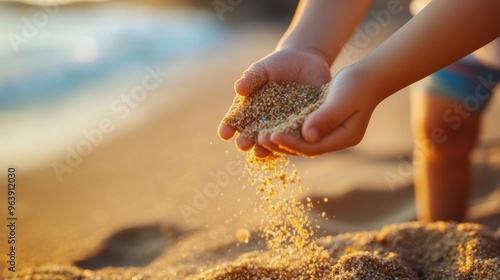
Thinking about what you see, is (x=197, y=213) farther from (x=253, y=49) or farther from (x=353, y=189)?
(x=253, y=49)

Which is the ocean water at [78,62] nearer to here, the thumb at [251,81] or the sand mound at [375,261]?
the sand mound at [375,261]

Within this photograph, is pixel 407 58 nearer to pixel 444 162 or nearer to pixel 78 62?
pixel 444 162

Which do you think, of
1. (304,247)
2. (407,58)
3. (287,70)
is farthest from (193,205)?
(407,58)

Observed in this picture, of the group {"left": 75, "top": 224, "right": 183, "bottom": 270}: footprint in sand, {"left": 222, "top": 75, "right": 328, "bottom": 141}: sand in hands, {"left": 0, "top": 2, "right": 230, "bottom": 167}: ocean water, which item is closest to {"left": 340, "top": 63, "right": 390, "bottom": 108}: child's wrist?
{"left": 222, "top": 75, "right": 328, "bottom": 141}: sand in hands

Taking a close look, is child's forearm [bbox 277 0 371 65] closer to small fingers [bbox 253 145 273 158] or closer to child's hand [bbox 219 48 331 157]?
child's hand [bbox 219 48 331 157]

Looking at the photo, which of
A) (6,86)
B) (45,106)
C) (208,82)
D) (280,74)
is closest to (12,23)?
(6,86)

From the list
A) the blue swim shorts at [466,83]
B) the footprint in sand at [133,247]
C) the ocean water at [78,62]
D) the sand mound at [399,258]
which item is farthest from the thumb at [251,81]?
the ocean water at [78,62]
